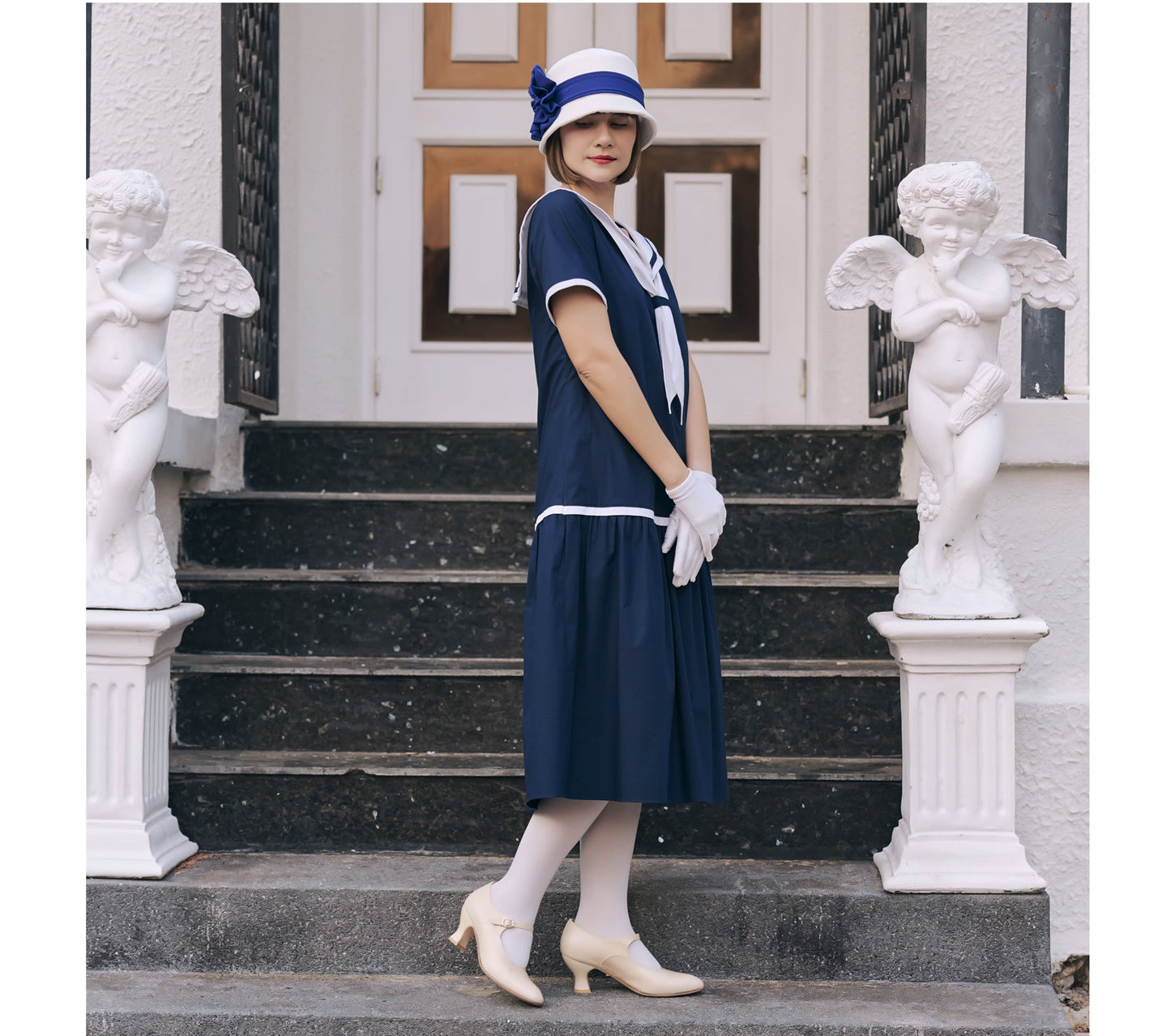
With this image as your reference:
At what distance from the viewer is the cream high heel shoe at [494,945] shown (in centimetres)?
199

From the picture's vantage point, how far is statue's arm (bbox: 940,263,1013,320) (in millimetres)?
2273

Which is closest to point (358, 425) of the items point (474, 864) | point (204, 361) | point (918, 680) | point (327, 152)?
point (204, 361)

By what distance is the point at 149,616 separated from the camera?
7.57 feet

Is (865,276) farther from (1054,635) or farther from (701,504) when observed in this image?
(1054,635)

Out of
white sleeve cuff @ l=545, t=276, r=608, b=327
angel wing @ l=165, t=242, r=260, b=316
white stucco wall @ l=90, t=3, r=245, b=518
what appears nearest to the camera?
white sleeve cuff @ l=545, t=276, r=608, b=327

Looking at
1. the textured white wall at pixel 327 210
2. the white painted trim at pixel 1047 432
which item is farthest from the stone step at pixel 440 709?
the textured white wall at pixel 327 210

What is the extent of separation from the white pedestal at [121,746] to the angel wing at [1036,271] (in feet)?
5.97

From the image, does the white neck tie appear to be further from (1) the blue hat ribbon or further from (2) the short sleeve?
(1) the blue hat ribbon

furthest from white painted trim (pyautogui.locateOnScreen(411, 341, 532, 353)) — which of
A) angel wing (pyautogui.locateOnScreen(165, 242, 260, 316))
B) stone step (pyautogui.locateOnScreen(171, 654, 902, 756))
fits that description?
stone step (pyautogui.locateOnScreen(171, 654, 902, 756))

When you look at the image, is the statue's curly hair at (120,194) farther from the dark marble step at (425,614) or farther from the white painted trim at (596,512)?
the white painted trim at (596,512)

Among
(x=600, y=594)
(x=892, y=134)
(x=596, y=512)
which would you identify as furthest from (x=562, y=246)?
(x=892, y=134)

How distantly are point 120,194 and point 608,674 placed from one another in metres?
1.31

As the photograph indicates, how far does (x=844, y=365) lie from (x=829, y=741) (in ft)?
5.05

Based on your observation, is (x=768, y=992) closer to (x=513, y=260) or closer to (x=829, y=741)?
(x=829, y=741)
